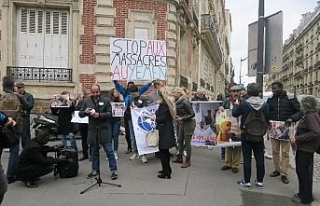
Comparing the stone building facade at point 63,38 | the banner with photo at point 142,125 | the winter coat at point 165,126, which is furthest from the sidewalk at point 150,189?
the stone building facade at point 63,38

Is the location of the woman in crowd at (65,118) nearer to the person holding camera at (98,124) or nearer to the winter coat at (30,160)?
the person holding camera at (98,124)

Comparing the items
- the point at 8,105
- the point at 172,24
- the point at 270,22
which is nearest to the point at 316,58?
the point at 172,24

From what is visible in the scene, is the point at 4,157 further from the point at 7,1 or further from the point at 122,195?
the point at 7,1

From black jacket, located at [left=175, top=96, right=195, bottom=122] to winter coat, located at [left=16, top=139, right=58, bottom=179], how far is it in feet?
9.29

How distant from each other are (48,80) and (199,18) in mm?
15200

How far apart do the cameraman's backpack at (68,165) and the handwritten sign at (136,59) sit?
2.36 meters

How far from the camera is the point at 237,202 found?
5629 millimetres

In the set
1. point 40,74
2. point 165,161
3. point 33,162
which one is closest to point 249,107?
point 165,161

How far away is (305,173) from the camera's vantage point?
563 cm

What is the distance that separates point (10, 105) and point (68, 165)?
1554 millimetres

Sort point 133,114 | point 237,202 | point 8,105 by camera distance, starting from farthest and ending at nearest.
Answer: point 133,114, point 8,105, point 237,202

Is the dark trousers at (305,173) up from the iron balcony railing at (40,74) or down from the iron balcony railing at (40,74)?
down

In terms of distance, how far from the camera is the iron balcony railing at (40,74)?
14.2 meters

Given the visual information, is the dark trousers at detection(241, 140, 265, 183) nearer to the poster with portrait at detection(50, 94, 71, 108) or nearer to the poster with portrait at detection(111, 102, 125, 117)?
the poster with portrait at detection(111, 102, 125, 117)
